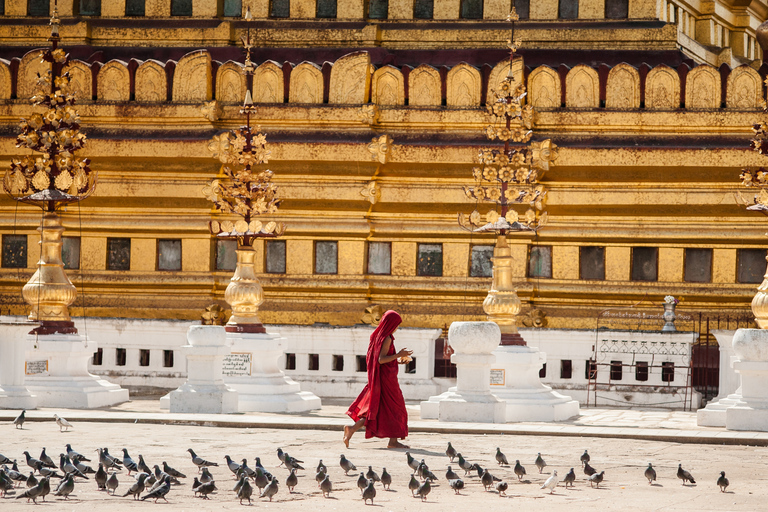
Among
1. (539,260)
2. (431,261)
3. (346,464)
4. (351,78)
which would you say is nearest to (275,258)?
(431,261)

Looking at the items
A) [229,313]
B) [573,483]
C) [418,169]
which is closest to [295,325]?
[229,313]

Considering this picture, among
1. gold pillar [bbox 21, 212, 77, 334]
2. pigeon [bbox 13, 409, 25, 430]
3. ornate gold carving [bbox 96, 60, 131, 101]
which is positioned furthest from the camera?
ornate gold carving [bbox 96, 60, 131, 101]

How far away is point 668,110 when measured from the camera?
2155cm

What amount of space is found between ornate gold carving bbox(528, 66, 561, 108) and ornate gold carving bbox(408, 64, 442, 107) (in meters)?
1.53

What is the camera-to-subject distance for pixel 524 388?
17.6 metres

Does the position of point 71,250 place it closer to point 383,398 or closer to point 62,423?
point 62,423

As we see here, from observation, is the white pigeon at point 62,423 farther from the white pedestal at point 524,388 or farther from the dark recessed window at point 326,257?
the dark recessed window at point 326,257

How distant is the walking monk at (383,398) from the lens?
14453mm

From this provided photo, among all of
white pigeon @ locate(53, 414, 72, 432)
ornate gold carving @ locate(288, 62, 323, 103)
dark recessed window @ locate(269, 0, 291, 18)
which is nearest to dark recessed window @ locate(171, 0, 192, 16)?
dark recessed window @ locate(269, 0, 291, 18)

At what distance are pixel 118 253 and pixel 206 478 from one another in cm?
1247

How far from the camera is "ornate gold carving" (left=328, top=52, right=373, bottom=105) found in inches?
865

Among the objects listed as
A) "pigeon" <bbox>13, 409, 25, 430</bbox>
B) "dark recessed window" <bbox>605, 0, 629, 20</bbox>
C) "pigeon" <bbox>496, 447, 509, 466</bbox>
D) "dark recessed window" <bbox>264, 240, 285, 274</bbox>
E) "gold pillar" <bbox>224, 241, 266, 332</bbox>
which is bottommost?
"pigeon" <bbox>13, 409, 25, 430</bbox>

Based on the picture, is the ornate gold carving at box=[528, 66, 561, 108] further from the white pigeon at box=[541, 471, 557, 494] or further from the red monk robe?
the white pigeon at box=[541, 471, 557, 494]

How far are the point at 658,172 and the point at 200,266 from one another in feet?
24.8
